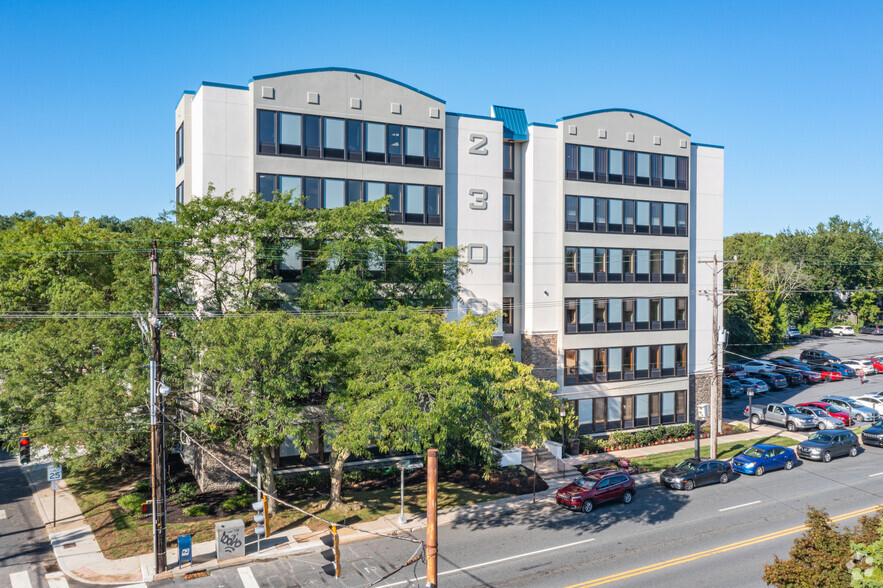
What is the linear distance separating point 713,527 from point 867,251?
82.6 m

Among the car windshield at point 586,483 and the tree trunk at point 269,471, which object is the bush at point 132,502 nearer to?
the tree trunk at point 269,471

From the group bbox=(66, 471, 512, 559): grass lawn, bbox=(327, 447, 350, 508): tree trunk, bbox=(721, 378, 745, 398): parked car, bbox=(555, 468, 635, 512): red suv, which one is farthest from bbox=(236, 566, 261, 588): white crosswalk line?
bbox=(721, 378, 745, 398): parked car

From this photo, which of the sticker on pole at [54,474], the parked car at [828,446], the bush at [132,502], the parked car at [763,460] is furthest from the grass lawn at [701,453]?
the sticker on pole at [54,474]

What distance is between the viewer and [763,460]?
3322cm

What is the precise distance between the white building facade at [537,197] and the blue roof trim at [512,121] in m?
0.08

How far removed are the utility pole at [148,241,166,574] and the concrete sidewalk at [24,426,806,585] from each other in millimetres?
1033

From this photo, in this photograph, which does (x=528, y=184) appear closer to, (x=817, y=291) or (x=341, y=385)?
(x=341, y=385)

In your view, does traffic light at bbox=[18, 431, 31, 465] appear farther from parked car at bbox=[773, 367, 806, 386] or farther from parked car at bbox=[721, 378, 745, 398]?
parked car at bbox=[773, 367, 806, 386]

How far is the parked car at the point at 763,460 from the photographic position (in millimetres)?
33062

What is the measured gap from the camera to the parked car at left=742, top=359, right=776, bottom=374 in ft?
195

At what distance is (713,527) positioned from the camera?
2522 centimetres

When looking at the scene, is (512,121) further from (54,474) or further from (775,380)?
(775,380)

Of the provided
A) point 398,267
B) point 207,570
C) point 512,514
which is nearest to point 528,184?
point 398,267

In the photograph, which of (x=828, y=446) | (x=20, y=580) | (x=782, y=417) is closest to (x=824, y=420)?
(x=782, y=417)
